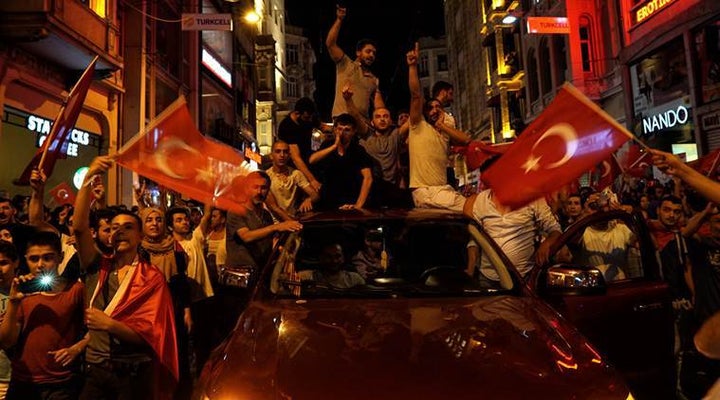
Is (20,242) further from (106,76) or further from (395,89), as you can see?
(395,89)

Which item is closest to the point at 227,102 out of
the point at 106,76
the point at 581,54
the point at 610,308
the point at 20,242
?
the point at 106,76

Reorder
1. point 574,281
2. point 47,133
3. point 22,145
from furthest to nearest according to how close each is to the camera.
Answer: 1. point 47,133
2. point 22,145
3. point 574,281

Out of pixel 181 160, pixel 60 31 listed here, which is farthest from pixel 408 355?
pixel 60 31

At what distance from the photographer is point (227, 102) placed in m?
29.5

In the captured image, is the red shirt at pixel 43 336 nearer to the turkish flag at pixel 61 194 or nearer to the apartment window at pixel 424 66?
the turkish flag at pixel 61 194

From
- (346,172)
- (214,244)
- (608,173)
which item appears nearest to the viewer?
(346,172)

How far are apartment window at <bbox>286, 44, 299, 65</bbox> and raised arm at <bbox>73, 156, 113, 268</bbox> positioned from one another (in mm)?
57489

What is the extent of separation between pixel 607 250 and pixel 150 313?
4.14 m

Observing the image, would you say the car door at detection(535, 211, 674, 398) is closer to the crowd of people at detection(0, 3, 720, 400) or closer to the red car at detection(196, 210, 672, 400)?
the red car at detection(196, 210, 672, 400)

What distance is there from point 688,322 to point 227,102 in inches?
1069

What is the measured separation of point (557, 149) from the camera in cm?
401

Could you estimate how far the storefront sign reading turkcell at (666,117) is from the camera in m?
16.7

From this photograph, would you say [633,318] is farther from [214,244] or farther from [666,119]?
[666,119]

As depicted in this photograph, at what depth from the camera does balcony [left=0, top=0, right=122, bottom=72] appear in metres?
10.9
